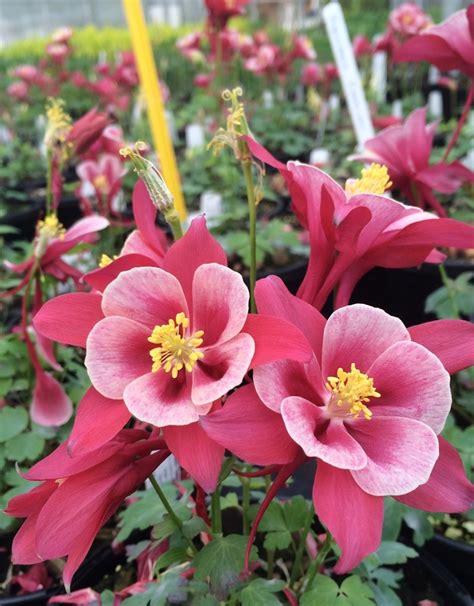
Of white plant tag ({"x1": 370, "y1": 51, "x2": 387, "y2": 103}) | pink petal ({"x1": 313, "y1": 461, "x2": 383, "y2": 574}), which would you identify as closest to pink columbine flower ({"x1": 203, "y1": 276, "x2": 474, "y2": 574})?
pink petal ({"x1": 313, "y1": 461, "x2": 383, "y2": 574})

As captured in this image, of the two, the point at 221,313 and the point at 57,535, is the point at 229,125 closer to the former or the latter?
the point at 221,313

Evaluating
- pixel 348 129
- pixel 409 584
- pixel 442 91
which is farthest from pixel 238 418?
pixel 442 91

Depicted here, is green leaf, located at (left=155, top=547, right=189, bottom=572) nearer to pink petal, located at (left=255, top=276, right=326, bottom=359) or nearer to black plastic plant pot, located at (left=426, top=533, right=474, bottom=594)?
pink petal, located at (left=255, top=276, right=326, bottom=359)

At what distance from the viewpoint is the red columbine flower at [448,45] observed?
101 cm

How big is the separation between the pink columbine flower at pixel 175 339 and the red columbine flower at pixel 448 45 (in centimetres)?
66

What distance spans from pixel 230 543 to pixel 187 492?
0.64ft

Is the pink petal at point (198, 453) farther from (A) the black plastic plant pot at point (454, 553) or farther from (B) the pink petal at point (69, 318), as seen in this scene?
(A) the black plastic plant pot at point (454, 553)

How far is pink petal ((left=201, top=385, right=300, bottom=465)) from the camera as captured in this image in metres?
0.49

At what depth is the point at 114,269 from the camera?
1.94 feet

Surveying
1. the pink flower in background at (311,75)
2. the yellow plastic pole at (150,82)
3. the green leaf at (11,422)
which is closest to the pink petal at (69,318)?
the yellow plastic pole at (150,82)

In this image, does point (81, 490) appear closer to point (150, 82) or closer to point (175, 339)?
point (175, 339)

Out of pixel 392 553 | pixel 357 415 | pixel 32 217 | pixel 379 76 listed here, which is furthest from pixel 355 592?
pixel 379 76

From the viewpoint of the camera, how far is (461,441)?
1006 millimetres

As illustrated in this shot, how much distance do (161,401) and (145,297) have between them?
0.09 m
